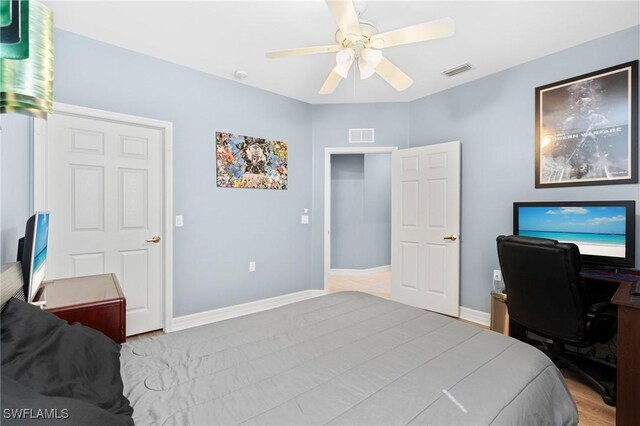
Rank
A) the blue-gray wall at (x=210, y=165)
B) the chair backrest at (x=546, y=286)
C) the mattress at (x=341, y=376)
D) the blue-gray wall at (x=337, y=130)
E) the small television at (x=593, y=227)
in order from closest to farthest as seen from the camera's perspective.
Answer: the mattress at (x=341, y=376), the chair backrest at (x=546, y=286), the small television at (x=593, y=227), the blue-gray wall at (x=210, y=165), the blue-gray wall at (x=337, y=130)

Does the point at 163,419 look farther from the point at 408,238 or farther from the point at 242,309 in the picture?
the point at 408,238

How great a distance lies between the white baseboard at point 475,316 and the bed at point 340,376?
79.4 inches

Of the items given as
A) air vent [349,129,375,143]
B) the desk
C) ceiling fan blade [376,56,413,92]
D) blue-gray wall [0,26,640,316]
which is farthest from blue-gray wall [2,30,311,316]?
the desk

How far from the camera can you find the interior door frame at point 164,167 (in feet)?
7.84

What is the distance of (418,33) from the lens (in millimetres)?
1805

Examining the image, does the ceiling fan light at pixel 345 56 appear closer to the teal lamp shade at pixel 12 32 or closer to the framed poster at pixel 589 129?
the teal lamp shade at pixel 12 32

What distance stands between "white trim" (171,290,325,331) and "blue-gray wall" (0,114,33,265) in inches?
63.3

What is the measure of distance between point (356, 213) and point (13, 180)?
193 inches

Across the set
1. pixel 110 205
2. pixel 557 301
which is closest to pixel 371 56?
pixel 557 301

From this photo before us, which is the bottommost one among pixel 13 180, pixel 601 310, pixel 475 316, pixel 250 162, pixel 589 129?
pixel 475 316

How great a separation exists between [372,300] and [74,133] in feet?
9.21

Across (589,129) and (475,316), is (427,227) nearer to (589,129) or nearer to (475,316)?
(475,316)

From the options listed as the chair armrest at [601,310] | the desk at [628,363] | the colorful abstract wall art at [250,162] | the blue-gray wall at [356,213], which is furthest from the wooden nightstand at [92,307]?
the blue-gray wall at [356,213]

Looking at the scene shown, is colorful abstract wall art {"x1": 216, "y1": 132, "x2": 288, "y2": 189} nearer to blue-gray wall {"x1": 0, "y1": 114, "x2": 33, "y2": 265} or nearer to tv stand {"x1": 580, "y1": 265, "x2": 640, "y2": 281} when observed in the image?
blue-gray wall {"x1": 0, "y1": 114, "x2": 33, "y2": 265}
